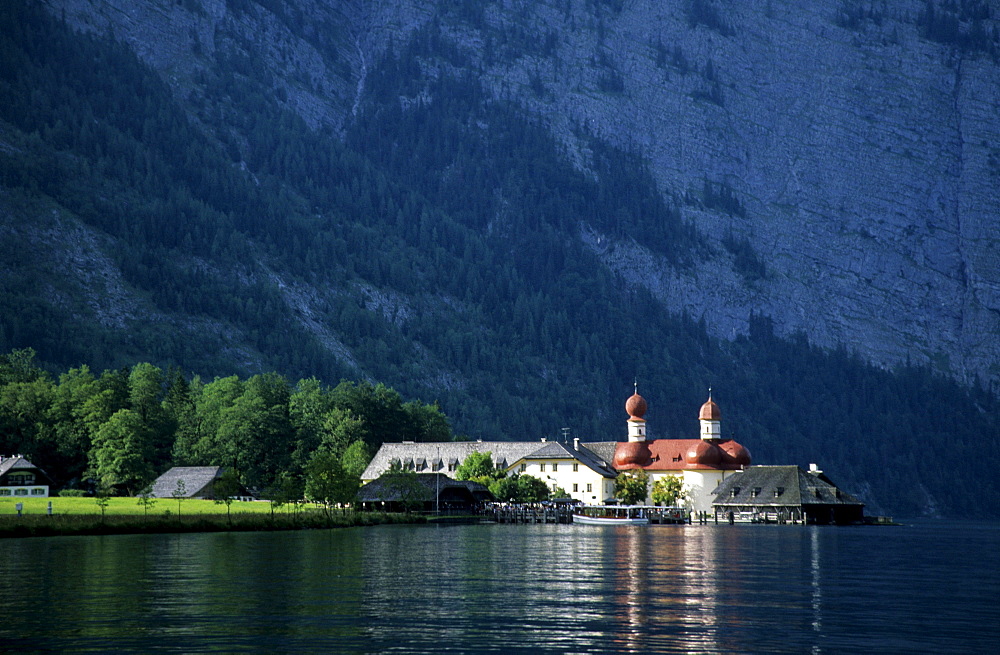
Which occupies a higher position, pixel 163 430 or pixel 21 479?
pixel 163 430

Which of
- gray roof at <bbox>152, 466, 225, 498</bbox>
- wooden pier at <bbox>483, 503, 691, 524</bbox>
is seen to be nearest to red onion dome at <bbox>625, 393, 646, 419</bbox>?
wooden pier at <bbox>483, 503, 691, 524</bbox>

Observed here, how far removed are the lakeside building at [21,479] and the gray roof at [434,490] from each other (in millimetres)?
38258

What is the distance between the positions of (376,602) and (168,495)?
107 meters

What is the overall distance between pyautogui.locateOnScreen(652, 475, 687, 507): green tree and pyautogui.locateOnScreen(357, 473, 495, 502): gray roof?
24.6m

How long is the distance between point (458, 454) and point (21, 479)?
197 feet

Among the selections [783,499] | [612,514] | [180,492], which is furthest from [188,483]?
[783,499]

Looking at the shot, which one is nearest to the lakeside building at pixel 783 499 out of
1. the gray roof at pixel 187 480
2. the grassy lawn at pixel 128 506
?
the grassy lawn at pixel 128 506

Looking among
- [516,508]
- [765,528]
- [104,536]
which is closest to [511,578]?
[104,536]

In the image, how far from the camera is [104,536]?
95.1 meters

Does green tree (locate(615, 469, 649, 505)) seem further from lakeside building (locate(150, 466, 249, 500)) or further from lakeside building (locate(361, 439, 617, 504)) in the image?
lakeside building (locate(150, 466, 249, 500))

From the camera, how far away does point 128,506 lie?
129m

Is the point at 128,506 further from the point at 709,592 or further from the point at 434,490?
the point at 709,592

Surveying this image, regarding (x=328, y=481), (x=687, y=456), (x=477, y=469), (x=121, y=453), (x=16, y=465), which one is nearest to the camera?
(x=328, y=481)

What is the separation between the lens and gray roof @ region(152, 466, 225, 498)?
148 meters
